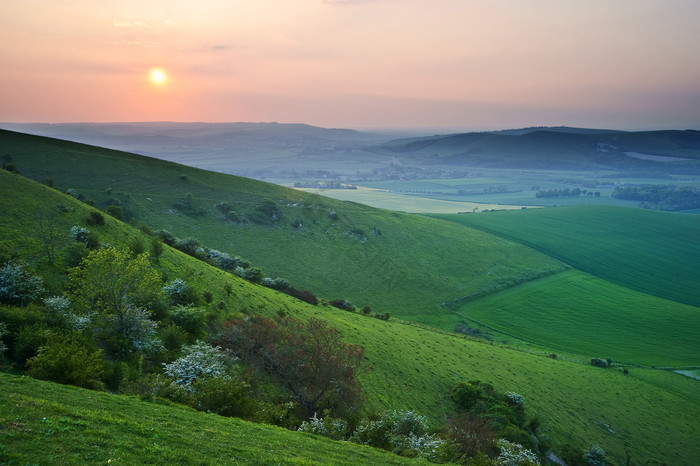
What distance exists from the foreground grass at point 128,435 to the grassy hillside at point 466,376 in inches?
613

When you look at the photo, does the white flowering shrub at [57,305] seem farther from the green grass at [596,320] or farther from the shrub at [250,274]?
the green grass at [596,320]

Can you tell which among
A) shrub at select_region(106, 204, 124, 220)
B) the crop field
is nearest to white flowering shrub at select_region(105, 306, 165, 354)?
shrub at select_region(106, 204, 124, 220)

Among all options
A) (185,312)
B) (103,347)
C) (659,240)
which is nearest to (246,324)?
(185,312)

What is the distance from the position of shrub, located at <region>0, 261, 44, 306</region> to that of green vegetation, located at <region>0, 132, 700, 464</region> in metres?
0.81

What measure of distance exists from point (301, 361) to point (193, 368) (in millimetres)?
9296

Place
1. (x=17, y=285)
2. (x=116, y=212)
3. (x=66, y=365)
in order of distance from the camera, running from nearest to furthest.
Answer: (x=66, y=365)
(x=17, y=285)
(x=116, y=212)

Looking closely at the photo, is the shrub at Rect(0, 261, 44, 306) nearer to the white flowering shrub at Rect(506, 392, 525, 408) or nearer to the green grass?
the white flowering shrub at Rect(506, 392, 525, 408)

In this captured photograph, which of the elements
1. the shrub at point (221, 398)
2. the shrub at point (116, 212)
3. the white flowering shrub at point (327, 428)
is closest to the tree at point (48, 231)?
the shrub at point (221, 398)

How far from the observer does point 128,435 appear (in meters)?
16.0

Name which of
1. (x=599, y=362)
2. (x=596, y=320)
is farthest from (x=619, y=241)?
(x=599, y=362)

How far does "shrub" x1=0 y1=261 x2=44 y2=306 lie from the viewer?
2716cm

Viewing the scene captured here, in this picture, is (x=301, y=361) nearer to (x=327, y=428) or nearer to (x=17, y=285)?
(x=327, y=428)

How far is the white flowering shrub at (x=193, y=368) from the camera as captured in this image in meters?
25.9

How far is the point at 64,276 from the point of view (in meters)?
33.2
